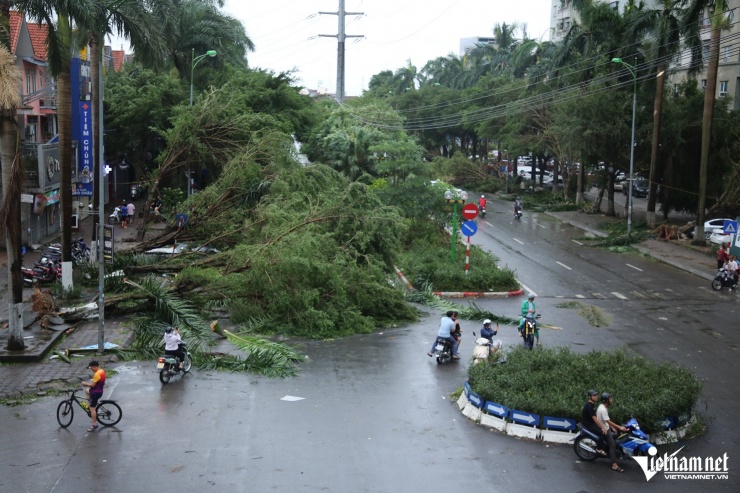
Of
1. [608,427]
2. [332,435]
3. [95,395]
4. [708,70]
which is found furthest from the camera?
[708,70]

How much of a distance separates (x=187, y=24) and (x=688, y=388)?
154ft

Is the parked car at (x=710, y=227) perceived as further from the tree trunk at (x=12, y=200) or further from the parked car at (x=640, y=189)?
the tree trunk at (x=12, y=200)

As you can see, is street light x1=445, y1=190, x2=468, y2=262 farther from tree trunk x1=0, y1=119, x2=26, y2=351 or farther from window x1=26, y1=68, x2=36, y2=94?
window x1=26, y1=68, x2=36, y2=94

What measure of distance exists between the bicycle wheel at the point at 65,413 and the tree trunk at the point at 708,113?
34.2m

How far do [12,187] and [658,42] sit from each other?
34.9 metres

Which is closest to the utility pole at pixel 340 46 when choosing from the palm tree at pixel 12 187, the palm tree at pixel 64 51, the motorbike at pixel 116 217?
the motorbike at pixel 116 217

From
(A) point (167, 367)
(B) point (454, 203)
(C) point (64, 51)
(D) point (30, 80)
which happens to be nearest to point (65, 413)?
(A) point (167, 367)

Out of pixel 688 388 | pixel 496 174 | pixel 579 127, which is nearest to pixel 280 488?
pixel 688 388

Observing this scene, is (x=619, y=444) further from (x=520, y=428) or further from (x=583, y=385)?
(x=583, y=385)

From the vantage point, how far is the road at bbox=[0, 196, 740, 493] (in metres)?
11.9

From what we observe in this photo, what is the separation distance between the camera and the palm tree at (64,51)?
67.4 ft

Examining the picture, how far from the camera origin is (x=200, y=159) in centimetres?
3369

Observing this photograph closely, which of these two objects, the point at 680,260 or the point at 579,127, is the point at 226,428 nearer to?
the point at 680,260

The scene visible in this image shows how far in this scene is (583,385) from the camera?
14648 mm
